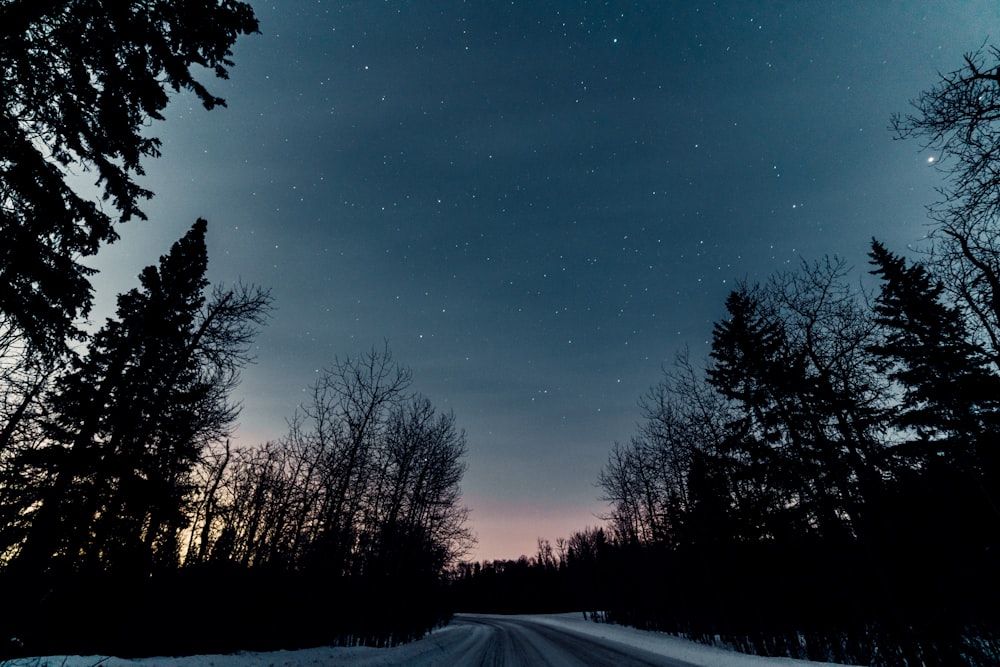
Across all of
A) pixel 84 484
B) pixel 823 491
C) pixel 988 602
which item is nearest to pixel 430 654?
pixel 84 484

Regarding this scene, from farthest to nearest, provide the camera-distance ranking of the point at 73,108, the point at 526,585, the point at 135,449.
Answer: the point at 526,585 → the point at 135,449 → the point at 73,108

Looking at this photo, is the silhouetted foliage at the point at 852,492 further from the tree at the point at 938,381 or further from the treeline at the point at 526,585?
the treeline at the point at 526,585

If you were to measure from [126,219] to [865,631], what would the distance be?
27021 mm

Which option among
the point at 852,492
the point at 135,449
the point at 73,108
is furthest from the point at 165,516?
the point at 852,492

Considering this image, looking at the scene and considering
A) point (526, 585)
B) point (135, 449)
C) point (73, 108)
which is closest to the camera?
point (73, 108)

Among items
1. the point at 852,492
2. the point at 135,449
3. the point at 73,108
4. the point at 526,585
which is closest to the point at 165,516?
the point at 135,449

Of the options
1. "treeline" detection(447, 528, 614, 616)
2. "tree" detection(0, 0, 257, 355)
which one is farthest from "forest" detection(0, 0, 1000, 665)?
"treeline" detection(447, 528, 614, 616)

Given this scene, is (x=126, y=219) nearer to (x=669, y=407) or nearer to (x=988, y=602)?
(x=669, y=407)

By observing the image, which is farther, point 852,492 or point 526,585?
point 526,585

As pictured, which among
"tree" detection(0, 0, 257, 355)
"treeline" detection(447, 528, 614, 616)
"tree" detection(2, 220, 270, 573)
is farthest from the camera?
"treeline" detection(447, 528, 614, 616)

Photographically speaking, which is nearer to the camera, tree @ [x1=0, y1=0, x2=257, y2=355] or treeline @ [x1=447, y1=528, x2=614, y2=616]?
tree @ [x1=0, y1=0, x2=257, y2=355]

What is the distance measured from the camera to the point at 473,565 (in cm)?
9981

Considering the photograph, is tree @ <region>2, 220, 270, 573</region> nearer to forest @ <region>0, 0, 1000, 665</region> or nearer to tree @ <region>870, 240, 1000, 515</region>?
forest @ <region>0, 0, 1000, 665</region>

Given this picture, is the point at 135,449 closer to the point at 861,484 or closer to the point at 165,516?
the point at 165,516
